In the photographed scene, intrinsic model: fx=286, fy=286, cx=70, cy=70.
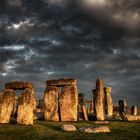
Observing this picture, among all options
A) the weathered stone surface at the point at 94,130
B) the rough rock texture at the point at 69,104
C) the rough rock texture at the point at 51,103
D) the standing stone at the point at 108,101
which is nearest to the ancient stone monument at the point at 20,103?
the rough rock texture at the point at 51,103

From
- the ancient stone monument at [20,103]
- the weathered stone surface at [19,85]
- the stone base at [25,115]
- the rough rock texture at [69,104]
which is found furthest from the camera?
the rough rock texture at [69,104]

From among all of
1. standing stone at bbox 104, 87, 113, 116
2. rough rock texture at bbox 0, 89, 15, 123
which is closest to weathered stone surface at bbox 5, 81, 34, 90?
rough rock texture at bbox 0, 89, 15, 123

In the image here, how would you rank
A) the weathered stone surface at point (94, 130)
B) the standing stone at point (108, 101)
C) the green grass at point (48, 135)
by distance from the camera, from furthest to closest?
the standing stone at point (108, 101) → the weathered stone surface at point (94, 130) → the green grass at point (48, 135)

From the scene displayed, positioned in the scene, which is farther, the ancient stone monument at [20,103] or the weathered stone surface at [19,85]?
the weathered stone surface at [19,85]

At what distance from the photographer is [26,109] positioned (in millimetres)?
18516

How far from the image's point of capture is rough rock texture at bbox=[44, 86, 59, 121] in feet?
73.5

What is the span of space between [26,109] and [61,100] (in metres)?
4.37

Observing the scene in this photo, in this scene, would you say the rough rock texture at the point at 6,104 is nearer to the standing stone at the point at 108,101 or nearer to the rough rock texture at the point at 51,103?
the rough rock texture at the point at 51,103

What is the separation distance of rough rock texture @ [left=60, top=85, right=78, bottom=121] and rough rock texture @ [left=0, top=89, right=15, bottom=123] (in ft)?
13.8

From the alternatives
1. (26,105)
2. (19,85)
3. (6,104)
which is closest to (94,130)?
(26,105)

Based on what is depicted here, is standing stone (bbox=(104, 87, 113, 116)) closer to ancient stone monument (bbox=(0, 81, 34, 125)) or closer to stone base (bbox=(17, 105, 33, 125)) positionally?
ancient stone monument (bbox=(0, 81, 34, 125))

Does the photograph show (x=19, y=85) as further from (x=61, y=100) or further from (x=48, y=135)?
(x=48, y=135)

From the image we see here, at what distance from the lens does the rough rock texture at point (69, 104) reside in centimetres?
2200

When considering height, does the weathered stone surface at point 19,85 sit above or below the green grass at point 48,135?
above
